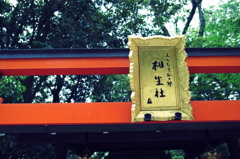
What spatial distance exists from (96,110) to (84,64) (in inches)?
53.4

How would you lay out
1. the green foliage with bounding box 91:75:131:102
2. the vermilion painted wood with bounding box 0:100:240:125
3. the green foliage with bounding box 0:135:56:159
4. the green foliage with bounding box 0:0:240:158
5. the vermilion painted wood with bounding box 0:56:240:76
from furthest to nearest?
the green foliage with bounding box 91:75:131:102, the green foliage with bounding box 0:0:240:158, the green foliage with bounding box 0:135:56:159, the vermilion painted wood with bounding box 0:56:240:76, the vermilion painted wood with bounding box 0:100:240:125

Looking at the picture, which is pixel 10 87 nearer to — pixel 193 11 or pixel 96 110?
pixel 96 110

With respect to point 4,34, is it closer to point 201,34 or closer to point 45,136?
point 45,136

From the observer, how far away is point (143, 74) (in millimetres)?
4922

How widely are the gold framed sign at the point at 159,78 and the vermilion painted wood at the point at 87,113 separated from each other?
593 millimetres

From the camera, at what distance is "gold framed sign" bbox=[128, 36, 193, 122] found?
4.77 metres

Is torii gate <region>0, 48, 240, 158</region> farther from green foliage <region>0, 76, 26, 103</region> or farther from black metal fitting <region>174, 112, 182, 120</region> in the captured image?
green foliage <region>0, 76, 26, 103</region>

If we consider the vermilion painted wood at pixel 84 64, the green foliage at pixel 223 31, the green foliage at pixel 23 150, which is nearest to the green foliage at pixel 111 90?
the green foliage at pixel 23 150

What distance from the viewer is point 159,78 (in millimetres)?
4938

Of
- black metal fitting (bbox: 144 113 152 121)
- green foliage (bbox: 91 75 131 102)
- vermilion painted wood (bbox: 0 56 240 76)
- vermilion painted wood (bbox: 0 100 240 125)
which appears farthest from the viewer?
green foliage (bbox: 91 75 131 102)

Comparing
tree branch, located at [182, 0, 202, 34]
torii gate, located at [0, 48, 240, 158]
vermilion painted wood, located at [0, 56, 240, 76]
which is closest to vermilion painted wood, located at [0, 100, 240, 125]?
torii gate, located at [0, 48, 240, 158]

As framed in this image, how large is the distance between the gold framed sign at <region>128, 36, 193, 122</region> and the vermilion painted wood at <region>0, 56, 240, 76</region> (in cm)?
107

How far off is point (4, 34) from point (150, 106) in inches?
313

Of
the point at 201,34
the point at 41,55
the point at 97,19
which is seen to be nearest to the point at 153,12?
the point at 97,19
